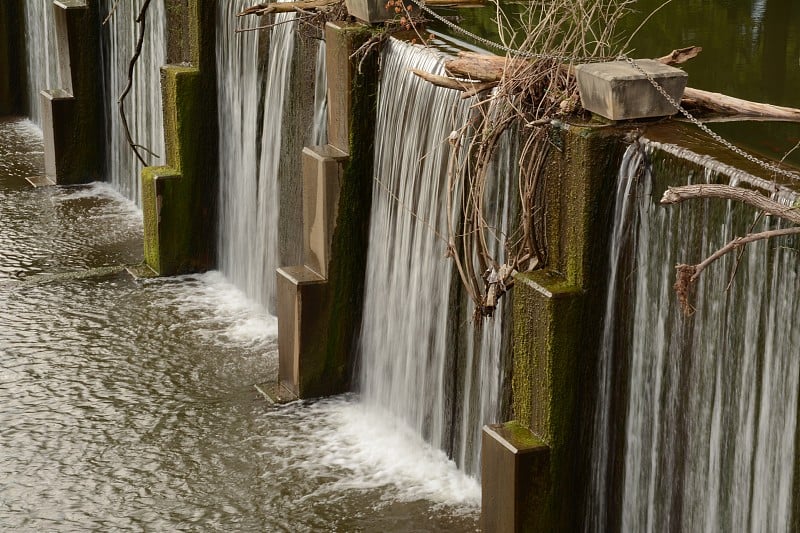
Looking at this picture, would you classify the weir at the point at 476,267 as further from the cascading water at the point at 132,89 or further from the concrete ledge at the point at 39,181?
the concrete ledge at the point at 39,181

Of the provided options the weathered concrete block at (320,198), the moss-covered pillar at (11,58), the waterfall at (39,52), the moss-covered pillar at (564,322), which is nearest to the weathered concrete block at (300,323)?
the weathered concrete block at (320,198)

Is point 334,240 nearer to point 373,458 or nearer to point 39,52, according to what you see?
point 373,458

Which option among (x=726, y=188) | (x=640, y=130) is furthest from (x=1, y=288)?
(x=726, y=188)

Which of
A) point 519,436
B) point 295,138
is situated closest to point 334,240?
point 295,138

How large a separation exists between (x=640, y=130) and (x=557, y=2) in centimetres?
100

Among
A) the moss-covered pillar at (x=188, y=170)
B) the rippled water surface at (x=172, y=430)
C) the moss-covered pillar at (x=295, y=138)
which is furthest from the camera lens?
the moss-covered pillar at (x=188, y=170)

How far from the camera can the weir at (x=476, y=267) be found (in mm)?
5371

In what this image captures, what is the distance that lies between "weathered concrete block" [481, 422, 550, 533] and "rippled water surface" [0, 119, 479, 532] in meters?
0.73

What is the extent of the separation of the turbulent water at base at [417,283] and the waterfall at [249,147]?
5.24ft

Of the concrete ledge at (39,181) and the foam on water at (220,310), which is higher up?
the concrete ledge at (39,181)

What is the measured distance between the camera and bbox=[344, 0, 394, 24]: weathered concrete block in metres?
8.27

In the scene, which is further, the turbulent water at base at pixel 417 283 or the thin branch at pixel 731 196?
the turbulent water at base at pixel 417 283

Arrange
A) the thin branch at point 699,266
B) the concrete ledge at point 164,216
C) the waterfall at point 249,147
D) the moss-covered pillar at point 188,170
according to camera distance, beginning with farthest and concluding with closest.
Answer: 1. the concrete ledge at point 164,216
2. the moss-covered pillar at point 188,170
3. the waterfall at point 249,147
4. the thin branch at point 699,266

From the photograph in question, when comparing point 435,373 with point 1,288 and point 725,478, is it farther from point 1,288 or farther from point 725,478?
point 1,288
